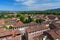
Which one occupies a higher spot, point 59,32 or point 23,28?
point 59,32

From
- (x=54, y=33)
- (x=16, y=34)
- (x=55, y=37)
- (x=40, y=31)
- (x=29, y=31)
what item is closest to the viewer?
(x=55, y=37)

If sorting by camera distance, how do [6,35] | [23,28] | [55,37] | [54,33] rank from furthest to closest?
[23,28] → [6,35] → [54,33] → [55,37]

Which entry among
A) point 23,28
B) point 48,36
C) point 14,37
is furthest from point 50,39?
point 23,28

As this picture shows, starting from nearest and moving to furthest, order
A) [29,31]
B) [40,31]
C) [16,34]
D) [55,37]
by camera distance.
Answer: [55,37] → [16,34] → [29,31] → [40,31]

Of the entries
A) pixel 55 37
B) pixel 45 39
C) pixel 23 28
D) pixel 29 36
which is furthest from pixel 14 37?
pixel 23 28

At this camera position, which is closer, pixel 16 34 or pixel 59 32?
pixel 59 32

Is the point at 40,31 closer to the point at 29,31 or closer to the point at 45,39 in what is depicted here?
the point at 29,31

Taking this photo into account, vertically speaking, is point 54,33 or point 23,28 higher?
point 54,33

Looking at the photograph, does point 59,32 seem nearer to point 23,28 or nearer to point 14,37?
point 14,37

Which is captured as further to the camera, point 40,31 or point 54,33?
point 40,31

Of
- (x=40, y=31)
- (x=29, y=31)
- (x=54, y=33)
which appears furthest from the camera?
(x=40, y=31)
